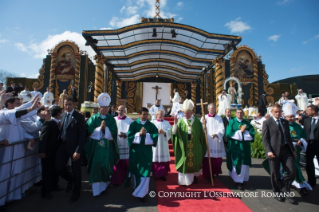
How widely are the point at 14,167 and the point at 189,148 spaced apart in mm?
3621

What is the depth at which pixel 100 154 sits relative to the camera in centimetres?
412

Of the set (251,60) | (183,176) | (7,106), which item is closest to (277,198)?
(183,176)

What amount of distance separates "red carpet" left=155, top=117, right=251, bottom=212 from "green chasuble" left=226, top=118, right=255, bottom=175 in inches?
24.7

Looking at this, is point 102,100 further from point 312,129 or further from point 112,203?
point 312,129

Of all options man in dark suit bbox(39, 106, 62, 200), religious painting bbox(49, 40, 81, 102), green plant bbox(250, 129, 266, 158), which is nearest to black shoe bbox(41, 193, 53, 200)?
man in dark suit bbox(39, 106, 62, 200)

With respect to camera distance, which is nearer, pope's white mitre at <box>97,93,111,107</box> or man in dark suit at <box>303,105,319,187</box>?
pope's white mitre at <box>97,93,111,107</box>

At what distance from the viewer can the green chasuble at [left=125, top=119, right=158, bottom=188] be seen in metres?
4.04

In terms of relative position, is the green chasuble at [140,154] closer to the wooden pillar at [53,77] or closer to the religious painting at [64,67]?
the religious painting at [64,67]

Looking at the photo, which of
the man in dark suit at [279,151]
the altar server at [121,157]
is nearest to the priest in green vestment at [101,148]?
the altar server at [121,157]

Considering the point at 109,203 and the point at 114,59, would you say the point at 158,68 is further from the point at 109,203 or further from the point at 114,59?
the point at 109,203

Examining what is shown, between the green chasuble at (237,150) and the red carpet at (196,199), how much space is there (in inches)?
24.7

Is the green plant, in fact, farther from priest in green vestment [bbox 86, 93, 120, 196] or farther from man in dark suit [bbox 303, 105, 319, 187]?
priest in green vestment [bbox 86, 93, 120, 196]

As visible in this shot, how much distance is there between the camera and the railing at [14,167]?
3466 millimetres

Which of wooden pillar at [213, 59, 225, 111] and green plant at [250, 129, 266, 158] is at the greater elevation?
wooden pillar at [213, 59, 225, 111]
